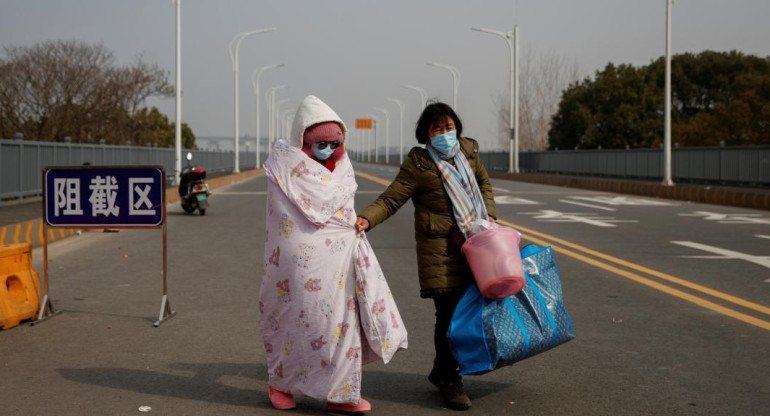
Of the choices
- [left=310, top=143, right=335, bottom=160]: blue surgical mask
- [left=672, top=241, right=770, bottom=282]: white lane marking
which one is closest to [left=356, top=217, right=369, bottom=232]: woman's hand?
[left=310, top=143, right=335, bottom=160]: blue surgical mask

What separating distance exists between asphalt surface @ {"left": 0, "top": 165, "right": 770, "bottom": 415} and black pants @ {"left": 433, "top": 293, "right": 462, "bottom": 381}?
176mm

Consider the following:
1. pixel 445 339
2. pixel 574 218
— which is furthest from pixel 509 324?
pixel 574 218

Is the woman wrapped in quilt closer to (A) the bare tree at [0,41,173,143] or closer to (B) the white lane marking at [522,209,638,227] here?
(B) the white lane marking at [522,209,638,227]

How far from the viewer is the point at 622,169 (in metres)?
45.0

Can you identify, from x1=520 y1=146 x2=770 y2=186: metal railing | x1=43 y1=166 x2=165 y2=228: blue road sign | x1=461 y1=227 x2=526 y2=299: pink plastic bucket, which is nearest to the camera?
x1=461 y1=227 x2=526 y2=299: pink plastic bucket

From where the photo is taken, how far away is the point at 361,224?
5.12 m

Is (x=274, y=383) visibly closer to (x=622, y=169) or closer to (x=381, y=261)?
(x=381, y=261)

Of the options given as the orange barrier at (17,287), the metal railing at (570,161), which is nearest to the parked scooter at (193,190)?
the metal railing at (570,161)

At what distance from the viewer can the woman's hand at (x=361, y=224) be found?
5.11 m

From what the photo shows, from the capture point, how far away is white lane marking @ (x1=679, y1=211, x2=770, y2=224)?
60.3ft

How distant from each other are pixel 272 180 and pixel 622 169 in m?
41.4

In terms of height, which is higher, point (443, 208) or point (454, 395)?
point (443, 208)

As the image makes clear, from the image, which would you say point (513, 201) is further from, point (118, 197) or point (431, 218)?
point (431, 218)

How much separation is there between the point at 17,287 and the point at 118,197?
1044 millimetres
